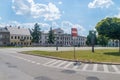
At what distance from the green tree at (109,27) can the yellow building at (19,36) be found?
77.7 metres

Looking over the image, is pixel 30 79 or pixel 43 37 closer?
pixel 30 79

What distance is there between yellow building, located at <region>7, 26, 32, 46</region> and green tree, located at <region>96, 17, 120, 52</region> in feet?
255

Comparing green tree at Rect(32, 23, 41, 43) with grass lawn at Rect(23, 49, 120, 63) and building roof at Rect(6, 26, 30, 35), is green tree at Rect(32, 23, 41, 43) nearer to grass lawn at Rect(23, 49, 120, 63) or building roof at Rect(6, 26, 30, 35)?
building roof at Rect(6, 26, 30, 35)

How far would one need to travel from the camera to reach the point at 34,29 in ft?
367

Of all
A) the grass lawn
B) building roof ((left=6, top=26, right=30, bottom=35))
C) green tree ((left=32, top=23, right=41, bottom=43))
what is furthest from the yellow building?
the grass lawn

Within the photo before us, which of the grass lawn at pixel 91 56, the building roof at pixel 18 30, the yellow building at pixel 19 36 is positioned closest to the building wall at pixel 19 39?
the yellow building at pixel 19 36

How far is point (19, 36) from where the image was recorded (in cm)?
11438

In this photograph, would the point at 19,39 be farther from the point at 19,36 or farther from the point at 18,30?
the point at 18,30

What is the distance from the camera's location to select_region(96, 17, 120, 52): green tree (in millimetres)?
36344

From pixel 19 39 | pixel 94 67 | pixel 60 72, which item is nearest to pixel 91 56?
pixel 94 67

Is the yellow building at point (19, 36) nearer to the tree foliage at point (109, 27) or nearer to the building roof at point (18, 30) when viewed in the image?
the building roof at point (18, 30)

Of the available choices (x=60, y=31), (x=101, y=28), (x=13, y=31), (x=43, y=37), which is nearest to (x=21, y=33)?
(x=13, y=31)

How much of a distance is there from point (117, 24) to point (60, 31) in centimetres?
11285

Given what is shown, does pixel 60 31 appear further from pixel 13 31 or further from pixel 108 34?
pixel 108 34
